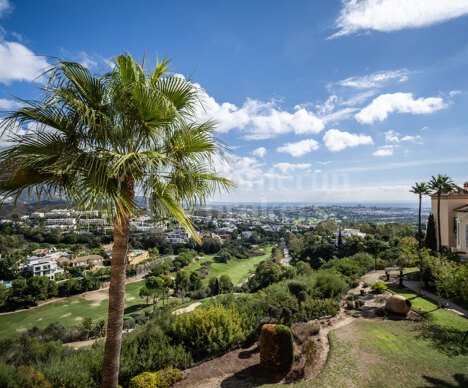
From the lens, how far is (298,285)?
8891 millimetres

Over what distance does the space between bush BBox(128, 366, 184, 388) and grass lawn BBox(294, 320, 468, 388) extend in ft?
8.83

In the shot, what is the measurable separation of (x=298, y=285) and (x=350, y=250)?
3480 centimetres

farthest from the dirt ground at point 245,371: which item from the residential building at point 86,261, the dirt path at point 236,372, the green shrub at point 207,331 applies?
the residential building at point 86,261

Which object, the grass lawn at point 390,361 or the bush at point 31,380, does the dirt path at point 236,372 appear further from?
the bush at point 31,380

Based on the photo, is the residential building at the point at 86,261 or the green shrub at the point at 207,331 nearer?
the green shrub at the point at 207,331

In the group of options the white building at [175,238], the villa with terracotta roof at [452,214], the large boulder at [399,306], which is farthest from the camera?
the white building at [175,238]

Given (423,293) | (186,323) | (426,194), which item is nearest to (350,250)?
(426,194)

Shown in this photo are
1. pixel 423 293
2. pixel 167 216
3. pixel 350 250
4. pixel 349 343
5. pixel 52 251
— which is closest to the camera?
pixel 167 216

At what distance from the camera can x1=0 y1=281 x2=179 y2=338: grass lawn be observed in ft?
98.2

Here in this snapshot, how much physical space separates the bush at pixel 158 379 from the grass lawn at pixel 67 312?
103 ft

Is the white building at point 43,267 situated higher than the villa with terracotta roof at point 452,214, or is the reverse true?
Result: the villa with terracotta roof at point 452,214

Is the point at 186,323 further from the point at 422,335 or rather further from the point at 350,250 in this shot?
the point at 350,250

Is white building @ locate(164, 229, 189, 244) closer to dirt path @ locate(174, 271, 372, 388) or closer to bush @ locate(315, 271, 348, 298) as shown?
bush @ locate(315, 271, 348, 298)

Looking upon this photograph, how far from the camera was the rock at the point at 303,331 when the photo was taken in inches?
287
